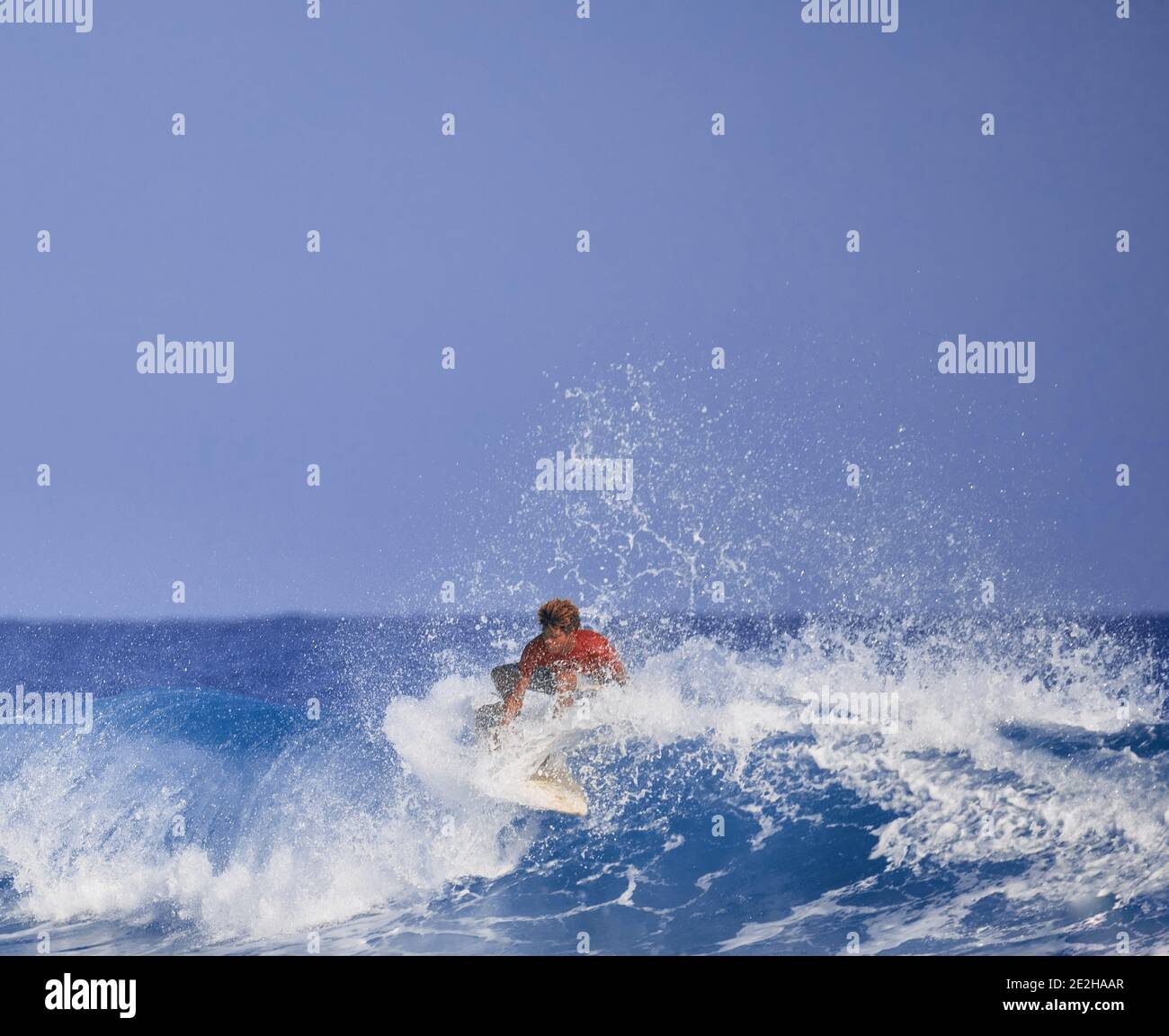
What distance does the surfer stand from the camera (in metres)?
5.72

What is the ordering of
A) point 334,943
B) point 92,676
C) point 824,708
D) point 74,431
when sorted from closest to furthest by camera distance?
point 334,943 → point 824,708 → point 74,431 → point 92,676

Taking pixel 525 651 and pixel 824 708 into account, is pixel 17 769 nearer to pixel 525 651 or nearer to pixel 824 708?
pixel 525 651

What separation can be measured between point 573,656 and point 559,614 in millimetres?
261

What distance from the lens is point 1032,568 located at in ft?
25.1

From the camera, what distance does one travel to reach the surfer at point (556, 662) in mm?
5719

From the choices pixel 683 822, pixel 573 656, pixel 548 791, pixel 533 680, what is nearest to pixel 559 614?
pixel 573 656

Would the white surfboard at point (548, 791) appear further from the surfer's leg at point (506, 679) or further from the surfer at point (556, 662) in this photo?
the surfer's leg at point (506, 679)

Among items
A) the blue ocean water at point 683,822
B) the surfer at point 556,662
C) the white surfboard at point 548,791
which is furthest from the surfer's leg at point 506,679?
the white surfboard at point 548,791

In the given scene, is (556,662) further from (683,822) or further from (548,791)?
(683,822)

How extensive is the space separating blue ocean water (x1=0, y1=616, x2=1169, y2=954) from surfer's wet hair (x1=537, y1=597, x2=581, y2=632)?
642 millimetres

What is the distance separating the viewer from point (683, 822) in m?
6.03

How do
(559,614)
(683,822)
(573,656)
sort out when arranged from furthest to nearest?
(683,822) → (573,656) → (559,614)

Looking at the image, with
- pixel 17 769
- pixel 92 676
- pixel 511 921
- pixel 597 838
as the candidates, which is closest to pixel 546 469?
pixel 597 838

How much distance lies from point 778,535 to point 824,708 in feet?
4.64
